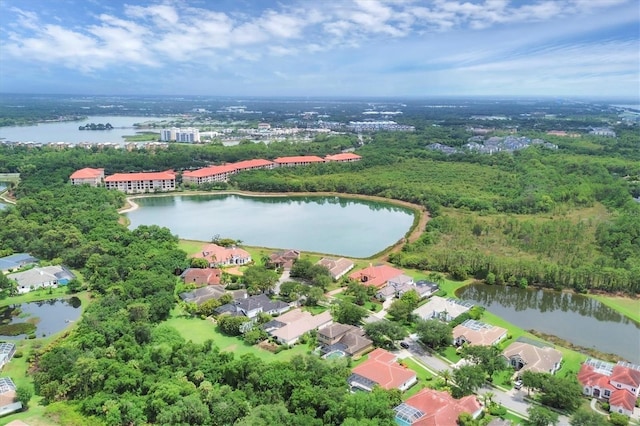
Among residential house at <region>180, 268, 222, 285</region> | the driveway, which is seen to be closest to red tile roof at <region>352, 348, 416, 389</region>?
the driveway

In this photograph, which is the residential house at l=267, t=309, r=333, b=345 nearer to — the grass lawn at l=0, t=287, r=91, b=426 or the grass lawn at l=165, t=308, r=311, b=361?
the grass lawn at l=165, t=308, r=311, b=361

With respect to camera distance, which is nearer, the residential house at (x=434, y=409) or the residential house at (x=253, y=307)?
the residential house at (x=434, y=409)

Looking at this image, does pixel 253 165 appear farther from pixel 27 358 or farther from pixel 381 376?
pixel 381 376

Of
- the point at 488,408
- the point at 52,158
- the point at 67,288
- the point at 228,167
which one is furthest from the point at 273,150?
the point at 488,408

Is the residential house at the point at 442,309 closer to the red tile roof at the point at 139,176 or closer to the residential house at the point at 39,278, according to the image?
the residential house at the point at 39,278

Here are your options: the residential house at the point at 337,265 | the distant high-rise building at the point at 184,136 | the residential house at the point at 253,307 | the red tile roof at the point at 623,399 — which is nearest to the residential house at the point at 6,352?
the residential house at the point at 253,307

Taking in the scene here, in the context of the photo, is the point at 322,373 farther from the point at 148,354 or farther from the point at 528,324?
the point at 528,324
